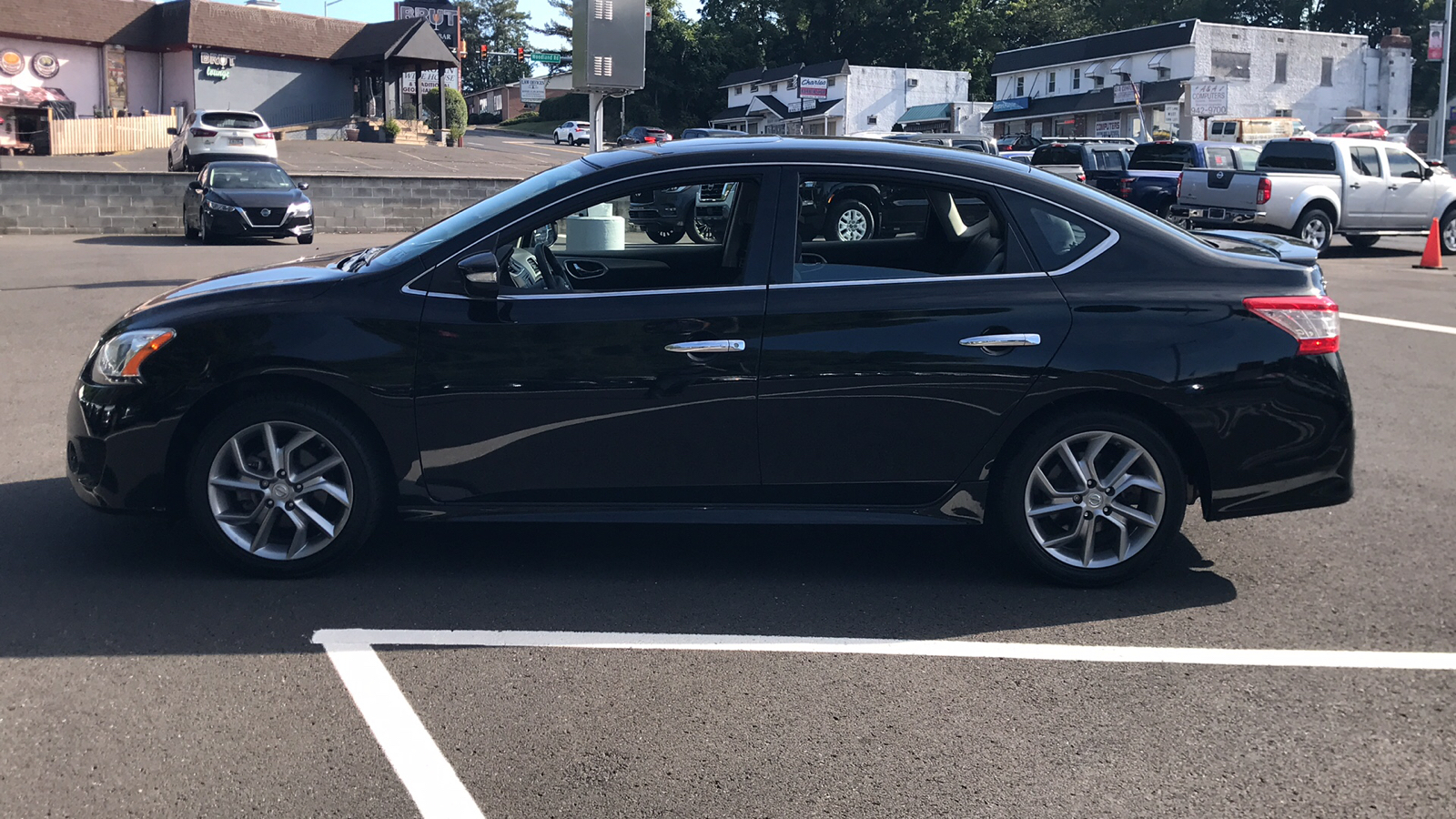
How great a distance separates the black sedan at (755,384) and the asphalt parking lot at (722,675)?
1.15ft

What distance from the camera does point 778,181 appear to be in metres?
4.93

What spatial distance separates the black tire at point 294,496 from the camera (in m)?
4.71

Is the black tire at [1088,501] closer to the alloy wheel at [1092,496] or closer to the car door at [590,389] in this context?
the alloy wheel at [1092,496]

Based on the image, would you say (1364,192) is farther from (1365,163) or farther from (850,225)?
(850,225)

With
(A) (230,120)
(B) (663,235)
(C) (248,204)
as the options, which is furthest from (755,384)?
(A) (230,120)

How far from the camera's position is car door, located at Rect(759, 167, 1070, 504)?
15.6ft

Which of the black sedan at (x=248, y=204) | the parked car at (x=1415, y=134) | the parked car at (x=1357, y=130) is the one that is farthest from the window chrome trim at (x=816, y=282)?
the parked car at (x=1415, y=134)

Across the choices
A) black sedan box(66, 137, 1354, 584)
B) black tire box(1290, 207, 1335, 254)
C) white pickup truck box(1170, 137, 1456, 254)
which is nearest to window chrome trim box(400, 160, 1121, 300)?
black sedan box(66, 137, 1354, 584)

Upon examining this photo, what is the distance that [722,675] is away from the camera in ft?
13.5

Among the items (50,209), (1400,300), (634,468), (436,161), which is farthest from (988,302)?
(436,161)

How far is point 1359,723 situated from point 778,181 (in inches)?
107

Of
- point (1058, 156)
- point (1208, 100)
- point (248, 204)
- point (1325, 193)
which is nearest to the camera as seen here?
point (1325, 193)

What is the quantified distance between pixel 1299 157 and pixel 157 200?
20259 millimetres

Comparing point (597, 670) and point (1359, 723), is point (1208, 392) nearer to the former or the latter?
point (1359, 723)
